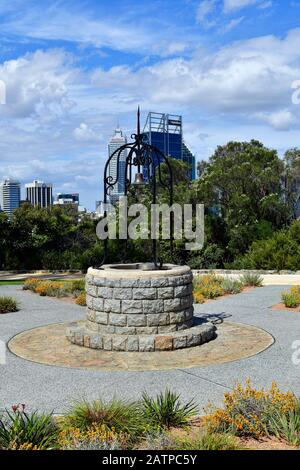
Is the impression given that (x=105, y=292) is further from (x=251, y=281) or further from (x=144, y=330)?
(x=251, y=281)

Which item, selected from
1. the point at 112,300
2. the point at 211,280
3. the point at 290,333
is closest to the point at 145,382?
the point at 112,300

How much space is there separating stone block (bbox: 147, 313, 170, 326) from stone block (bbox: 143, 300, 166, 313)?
0.31ft

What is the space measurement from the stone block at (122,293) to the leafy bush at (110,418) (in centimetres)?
372

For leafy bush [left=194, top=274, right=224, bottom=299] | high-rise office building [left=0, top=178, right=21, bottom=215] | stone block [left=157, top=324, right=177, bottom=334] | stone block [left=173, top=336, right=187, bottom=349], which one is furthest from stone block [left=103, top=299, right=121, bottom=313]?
high-rise office building [left=0, top=178, right=21, bottom=215]

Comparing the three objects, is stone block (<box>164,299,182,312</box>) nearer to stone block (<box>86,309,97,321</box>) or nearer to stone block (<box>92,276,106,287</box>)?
stone block (<box>92,276,106,287</box>)

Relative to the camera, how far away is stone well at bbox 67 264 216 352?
9.13m

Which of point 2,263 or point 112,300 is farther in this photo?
point 2,263

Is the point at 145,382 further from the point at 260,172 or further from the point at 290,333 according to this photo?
the point at 260,172

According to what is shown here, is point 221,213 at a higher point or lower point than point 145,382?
higher

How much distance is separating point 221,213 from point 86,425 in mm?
25935

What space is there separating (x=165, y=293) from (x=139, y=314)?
2.07 ft

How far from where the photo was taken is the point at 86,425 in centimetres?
537

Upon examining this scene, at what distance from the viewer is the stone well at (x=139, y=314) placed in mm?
9133
